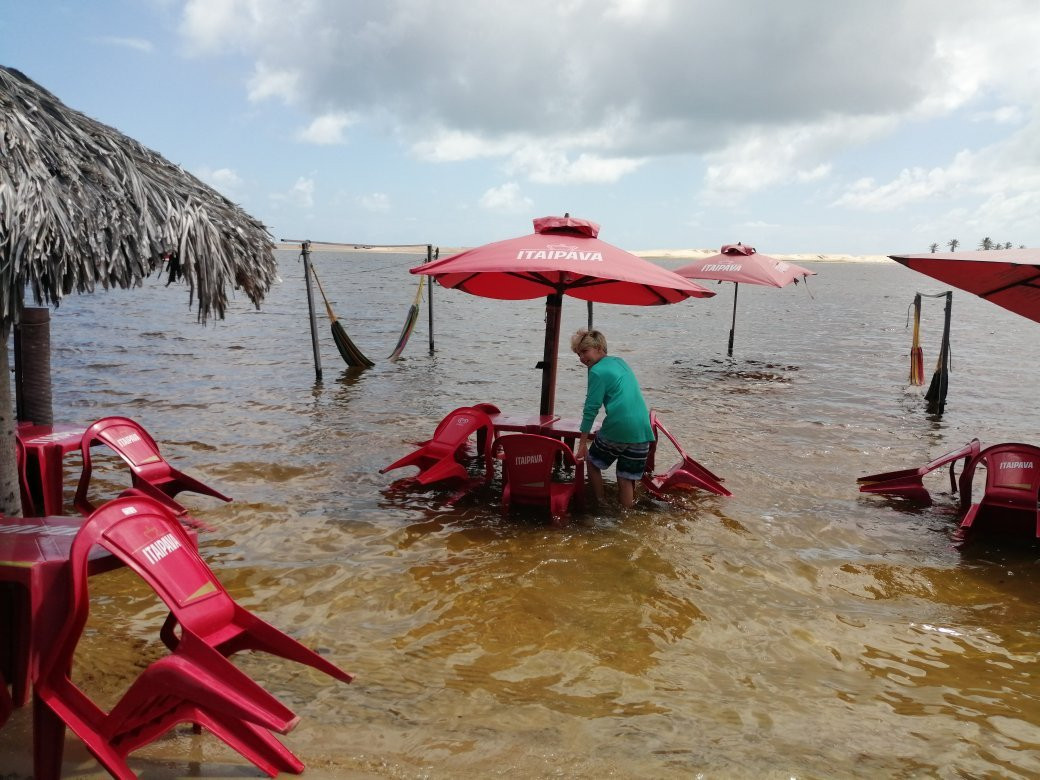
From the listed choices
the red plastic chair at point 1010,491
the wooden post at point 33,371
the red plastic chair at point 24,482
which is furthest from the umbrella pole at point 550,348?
the wooden post at point 33,371

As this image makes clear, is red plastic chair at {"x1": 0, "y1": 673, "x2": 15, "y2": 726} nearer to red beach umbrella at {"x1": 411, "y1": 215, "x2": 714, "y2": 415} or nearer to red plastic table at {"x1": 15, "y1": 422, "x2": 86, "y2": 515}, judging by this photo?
red plastic table at {"x1": 15, "y1": 422, "x2": 86, "y2": 515}

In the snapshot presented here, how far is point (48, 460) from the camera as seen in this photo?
531 cm

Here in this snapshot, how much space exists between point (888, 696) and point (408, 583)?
2.92m

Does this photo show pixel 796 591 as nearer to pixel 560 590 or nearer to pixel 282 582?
pixel 560 590

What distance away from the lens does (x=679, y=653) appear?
416 centimetres

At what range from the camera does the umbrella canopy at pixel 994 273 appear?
565cm

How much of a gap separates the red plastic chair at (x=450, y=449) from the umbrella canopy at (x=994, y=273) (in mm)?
3735

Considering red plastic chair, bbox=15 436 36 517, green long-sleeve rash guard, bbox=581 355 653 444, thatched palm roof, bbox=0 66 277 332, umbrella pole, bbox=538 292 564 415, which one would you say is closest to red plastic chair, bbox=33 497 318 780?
thatched palm roof, bbox=0 66 277 332

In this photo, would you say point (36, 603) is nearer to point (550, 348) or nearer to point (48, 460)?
point (48, 460)

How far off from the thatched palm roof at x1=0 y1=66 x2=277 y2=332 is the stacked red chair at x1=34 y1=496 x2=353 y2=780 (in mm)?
1691

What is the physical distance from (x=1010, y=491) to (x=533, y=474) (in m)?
3.71

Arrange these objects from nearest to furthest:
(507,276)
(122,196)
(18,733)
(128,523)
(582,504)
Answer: (128,523) < (18,733) < (122,196) < (582,504) < (507,276)

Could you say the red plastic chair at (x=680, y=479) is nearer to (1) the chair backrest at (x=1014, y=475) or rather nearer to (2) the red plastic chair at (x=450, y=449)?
(2) the red plastic chair at (x=450, y=449)

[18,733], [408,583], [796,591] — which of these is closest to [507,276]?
[408,583]
